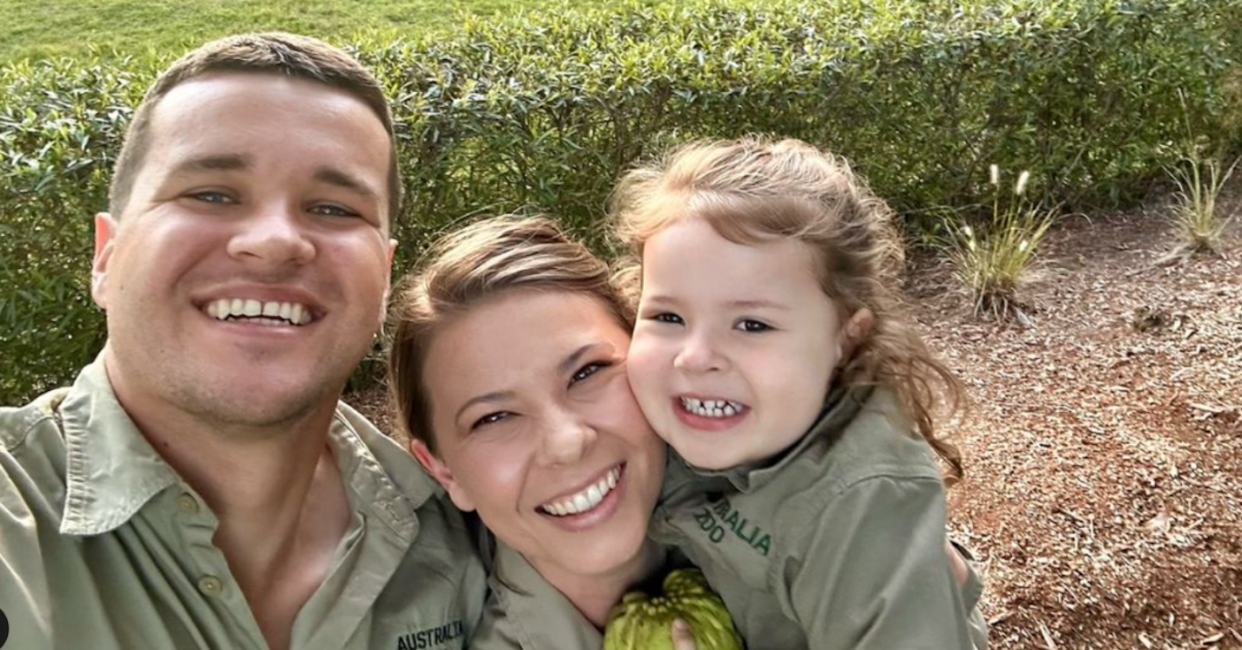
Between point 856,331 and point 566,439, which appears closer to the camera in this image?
point 566,439

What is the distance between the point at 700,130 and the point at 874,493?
333cm

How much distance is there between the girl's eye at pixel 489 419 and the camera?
2.21 m

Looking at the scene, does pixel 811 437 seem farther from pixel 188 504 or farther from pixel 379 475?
pixel 188 504

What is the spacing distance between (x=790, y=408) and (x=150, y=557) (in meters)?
1.28

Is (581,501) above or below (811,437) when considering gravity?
below

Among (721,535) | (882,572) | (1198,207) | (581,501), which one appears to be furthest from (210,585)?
(1198,207)

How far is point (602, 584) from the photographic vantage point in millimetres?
2322

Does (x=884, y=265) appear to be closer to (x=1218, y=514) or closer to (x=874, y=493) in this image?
(x=874, y=493)

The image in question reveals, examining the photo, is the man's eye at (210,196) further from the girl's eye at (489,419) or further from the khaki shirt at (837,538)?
the khaki shirt at (837,538)

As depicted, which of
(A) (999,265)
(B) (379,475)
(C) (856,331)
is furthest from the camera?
(A) (999,265)

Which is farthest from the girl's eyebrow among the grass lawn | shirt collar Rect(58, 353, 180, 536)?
the grass lawn

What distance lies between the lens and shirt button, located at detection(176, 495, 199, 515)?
210cm

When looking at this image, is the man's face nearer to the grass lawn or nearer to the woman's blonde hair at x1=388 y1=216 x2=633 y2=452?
the woman's blonde hair at x1=388 y1=216 x2=633 y2=452

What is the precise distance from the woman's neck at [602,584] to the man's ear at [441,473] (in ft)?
0.75
